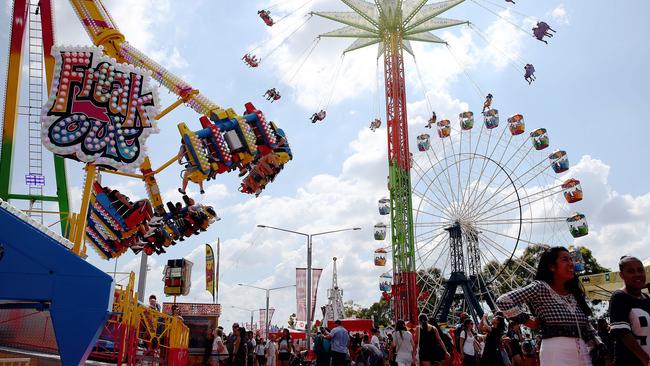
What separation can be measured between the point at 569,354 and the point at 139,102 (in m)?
9.40

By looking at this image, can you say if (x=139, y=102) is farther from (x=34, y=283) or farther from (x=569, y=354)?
(x=569, y=354)

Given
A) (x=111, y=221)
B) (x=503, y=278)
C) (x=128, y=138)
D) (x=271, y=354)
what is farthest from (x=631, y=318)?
(x=503, y=278)

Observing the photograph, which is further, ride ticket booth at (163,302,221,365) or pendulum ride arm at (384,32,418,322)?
pendulum ride arm at (384,32,418,322)

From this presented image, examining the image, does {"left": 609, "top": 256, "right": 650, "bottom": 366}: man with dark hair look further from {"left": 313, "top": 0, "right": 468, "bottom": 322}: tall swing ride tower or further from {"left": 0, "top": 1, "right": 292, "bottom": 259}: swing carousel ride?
{"left": 313, "top": 0, "right": 468, "bottom": 322}: tall swing ride tower

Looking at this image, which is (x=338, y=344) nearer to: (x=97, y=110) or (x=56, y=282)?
(x=97, y=110)

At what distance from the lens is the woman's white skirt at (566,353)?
4328 mm

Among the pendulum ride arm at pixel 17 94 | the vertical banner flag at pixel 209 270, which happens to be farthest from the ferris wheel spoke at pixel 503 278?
the pendulum ride arm at pixel 17 94

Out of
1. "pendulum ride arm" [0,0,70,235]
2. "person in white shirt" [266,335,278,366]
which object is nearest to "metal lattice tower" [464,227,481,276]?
"person in white shirt" [266,335,278,366]

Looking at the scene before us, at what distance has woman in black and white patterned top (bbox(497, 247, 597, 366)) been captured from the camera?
4379 millimetres

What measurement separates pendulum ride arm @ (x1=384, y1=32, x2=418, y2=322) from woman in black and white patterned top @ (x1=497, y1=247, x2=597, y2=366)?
29.0 metres

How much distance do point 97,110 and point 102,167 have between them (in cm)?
114

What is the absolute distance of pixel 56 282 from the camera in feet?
24.3

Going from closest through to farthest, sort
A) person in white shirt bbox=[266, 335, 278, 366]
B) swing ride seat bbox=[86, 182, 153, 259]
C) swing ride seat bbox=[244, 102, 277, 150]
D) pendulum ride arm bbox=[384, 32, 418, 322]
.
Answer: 1. swing ride seat bbox=[244, 102, 277, 150]
2. swing ride seat bbox=[86, 182, 153, 259]
3. person in white shirt bbox=[266, 335, 278, 366]
4. pendulum ride arm bbox=[384, 32, 418, 322]

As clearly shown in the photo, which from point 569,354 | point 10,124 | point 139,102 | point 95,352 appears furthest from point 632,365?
point 10,124
